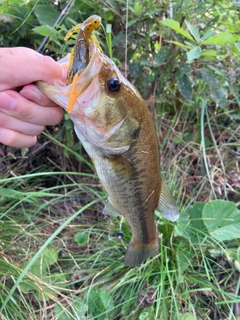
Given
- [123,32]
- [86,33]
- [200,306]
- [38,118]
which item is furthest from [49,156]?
[86,33]

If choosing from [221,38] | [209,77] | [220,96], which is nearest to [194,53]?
[221,38]

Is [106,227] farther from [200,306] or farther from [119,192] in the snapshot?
[119,192]

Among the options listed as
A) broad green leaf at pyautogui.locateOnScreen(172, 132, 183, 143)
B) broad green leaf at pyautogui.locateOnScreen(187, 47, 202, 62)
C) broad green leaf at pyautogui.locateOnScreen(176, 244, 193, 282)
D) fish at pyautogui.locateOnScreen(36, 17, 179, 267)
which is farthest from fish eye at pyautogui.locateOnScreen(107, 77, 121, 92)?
broad green leaf at pyautogui.locateOnScreen(172, 132, 183, 143)

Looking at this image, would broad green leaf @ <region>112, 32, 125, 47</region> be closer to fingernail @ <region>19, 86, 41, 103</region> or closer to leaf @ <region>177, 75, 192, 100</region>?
leaf @ <region>177, 75, 192, 100</region>

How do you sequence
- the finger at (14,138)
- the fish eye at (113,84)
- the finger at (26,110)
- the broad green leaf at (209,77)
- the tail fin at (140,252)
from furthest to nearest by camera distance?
the broad green leaf at (209,77), the tail fin at (140,252), the finger at (14,138), the finger at (26,110), the fish eye at (113,84)

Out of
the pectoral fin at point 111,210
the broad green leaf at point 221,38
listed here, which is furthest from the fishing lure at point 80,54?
the broad green leaf at point 221,38

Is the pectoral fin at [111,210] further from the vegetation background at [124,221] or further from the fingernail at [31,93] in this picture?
the fingernail at [31,93]
